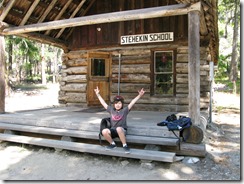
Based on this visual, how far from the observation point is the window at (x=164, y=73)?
8602mm

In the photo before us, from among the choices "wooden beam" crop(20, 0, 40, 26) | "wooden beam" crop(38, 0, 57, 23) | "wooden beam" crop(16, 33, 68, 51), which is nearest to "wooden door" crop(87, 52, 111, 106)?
"wooden beam" crop(16, 33, 68, 51)

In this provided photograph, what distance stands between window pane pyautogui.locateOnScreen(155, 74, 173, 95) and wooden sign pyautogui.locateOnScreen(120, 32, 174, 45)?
1.23m

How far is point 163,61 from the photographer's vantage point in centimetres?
871

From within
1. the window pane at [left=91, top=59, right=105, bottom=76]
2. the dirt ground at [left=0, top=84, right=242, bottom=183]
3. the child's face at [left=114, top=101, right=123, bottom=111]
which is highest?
the window pane at [left=91, top=59, right=105, bottom=76]

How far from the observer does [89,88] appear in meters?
9.70

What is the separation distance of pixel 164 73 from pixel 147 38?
51.3 inches

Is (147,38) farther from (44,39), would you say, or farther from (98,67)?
(44,39)

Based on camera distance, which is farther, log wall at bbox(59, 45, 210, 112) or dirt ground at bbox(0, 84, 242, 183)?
log wall at bbox(59, 45, 210, 112)

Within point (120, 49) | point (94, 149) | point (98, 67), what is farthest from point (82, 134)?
point (98, 67)

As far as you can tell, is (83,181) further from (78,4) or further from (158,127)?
(78,4)

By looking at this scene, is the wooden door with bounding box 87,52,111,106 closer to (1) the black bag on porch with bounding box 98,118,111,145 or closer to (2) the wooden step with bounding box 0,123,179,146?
(2) the wooden step with bounding box 0,123,179,146

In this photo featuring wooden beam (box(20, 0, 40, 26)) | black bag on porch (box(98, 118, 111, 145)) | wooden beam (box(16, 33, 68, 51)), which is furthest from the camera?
wooden beam (box(16, 33, 68, 51))

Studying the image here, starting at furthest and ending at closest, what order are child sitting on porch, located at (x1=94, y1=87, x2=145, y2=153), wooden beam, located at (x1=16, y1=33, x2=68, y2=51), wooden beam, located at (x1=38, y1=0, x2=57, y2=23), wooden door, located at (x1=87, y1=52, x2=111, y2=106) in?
wooden door, located at (x1=87, y1=52, x2=111, y2=106), wooden beam, located at (x1=16, y1=33, x2=68, y2=51), wooden beam, located at (x1=38, y1=0, x2=57, y2=23), child sitting on porch, located at (x1=94, y1=87, x2=145, y2=153)

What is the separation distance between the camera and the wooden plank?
4.72 meters
